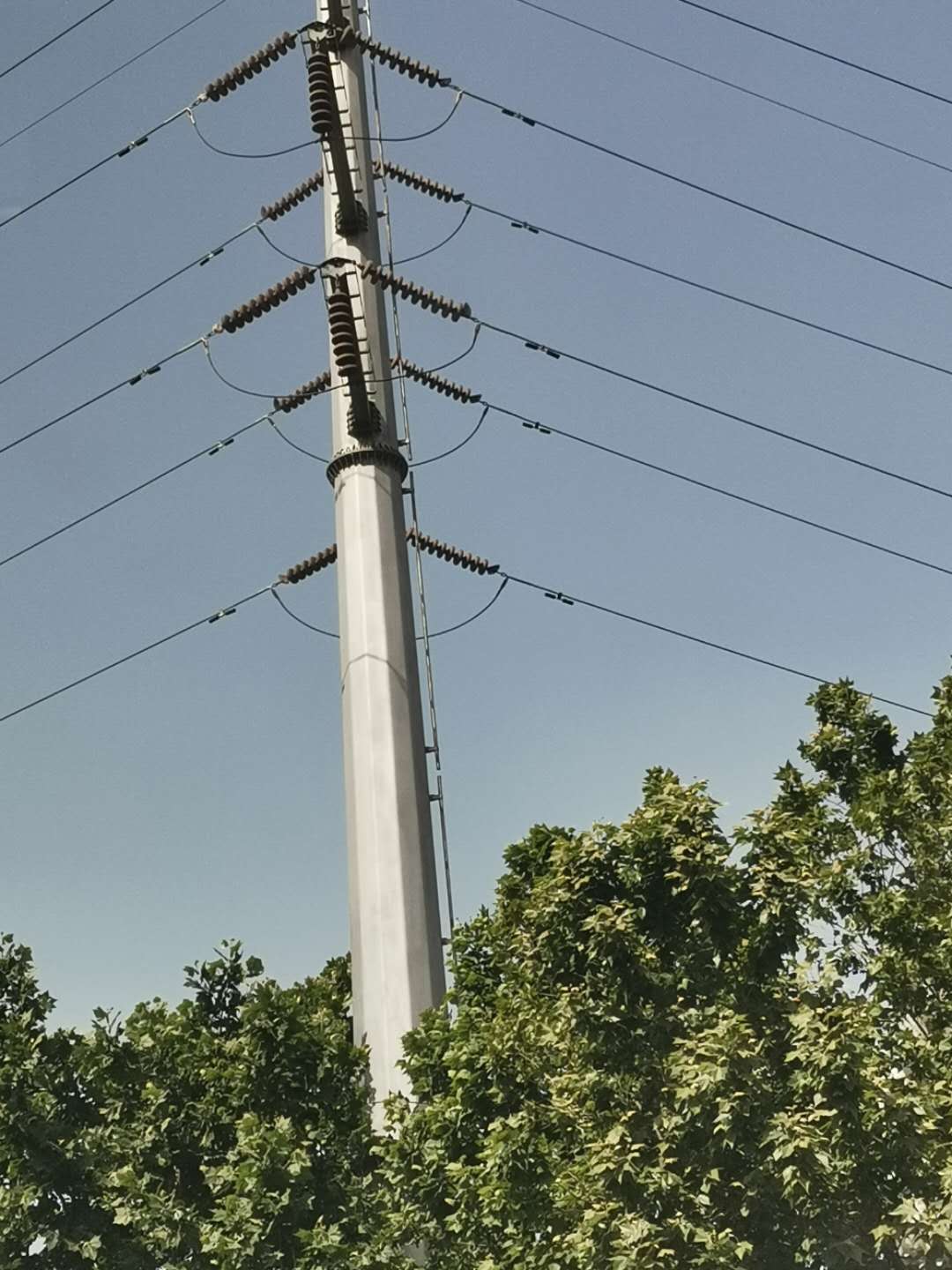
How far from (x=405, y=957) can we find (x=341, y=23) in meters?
23.7

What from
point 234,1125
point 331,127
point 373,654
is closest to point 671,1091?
point 234,1125

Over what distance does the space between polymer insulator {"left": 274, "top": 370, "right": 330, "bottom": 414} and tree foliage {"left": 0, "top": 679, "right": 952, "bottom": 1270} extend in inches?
488

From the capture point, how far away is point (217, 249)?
3553cm

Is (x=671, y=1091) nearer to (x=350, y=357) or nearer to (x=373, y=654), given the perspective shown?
(x=373, y=654)

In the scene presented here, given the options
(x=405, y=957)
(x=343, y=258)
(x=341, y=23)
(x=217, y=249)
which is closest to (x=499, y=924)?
(x=405, y=957)

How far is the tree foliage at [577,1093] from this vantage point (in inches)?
801

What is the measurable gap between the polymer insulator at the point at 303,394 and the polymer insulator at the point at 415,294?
244 centimetres

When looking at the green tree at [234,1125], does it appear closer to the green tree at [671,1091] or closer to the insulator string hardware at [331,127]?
the green tree at [671,1091]

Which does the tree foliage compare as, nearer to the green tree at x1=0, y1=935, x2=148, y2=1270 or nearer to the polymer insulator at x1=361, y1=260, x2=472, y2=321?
the green tree at x1=0, y1=935, x2=148, y2=1270

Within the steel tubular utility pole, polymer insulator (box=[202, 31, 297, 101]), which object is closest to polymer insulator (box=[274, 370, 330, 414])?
the steel tubular utility pole

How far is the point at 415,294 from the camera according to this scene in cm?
3450

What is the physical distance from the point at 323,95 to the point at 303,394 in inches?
259

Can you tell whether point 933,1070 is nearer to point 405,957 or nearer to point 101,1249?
point 405,957

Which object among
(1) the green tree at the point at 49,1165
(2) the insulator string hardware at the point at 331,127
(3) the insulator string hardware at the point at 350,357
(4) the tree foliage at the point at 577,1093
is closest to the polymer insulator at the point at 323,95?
(2) the insulator string hardware at the point at 331,127
